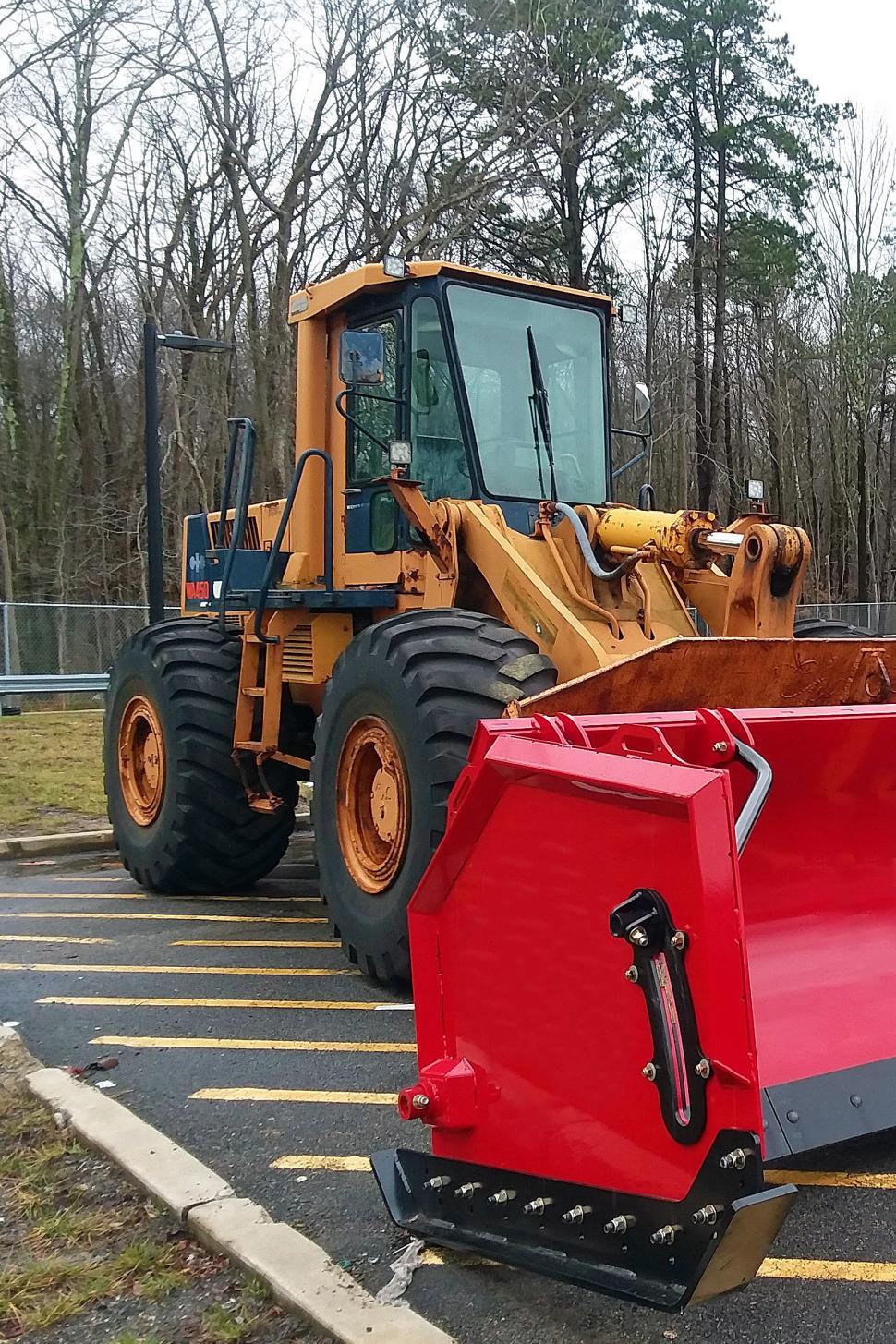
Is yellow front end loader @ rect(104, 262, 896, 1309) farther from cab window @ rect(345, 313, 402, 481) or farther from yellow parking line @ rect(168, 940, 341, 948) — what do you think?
yellow parking line @ rect(168, 940, 341, 948)

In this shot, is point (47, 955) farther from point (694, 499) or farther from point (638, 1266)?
point (694, 499)

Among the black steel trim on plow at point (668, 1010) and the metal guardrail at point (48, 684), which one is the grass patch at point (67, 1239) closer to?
the black steel trim on plow at point (668, 1010)

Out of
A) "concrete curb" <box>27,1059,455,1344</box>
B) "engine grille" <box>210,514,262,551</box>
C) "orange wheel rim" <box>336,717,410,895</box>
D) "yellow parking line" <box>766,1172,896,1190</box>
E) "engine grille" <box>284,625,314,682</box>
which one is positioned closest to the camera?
"concrete curb" <box>27,1059,455,1344</box>

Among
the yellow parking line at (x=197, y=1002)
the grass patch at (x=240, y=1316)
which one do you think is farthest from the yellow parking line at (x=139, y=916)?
the grass patch at (x=240, y=1316)

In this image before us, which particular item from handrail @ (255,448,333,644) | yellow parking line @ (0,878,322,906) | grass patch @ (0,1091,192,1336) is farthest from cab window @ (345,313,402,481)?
grass patch @ (0,1091,192,1336)

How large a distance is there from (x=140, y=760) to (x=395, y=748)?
12.3 feet

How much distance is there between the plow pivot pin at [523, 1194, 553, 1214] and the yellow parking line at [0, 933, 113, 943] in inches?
173

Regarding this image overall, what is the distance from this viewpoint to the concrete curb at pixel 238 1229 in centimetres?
Result: 267

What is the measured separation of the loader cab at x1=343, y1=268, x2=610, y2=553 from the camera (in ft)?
20.3

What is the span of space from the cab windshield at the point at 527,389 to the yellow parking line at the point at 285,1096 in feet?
10.4

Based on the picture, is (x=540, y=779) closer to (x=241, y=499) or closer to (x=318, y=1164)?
(x=318, y=1164)

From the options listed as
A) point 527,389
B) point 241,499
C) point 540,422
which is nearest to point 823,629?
point 540,422

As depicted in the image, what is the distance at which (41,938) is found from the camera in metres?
6.78

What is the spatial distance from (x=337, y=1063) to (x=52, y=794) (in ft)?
24.6
